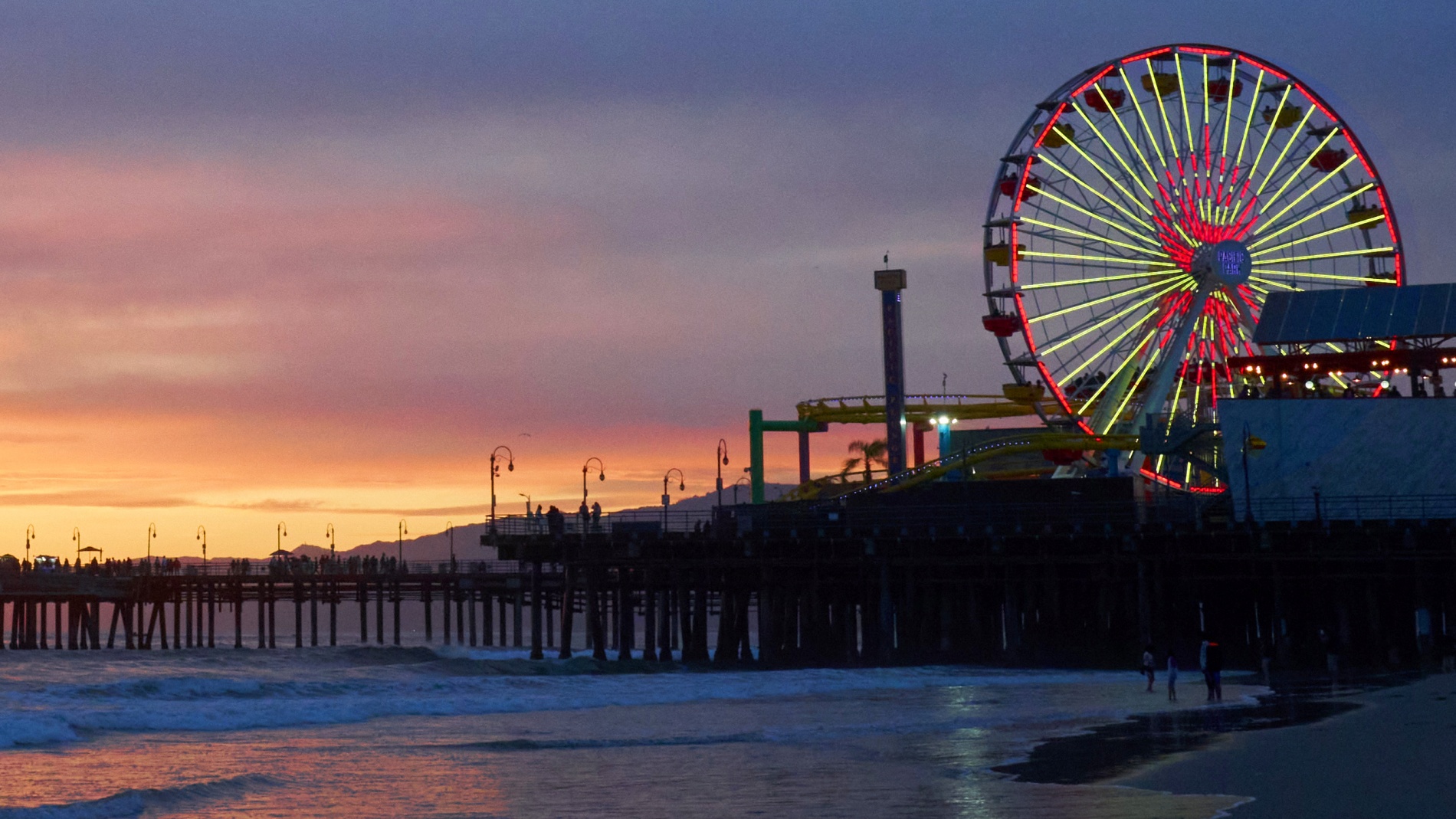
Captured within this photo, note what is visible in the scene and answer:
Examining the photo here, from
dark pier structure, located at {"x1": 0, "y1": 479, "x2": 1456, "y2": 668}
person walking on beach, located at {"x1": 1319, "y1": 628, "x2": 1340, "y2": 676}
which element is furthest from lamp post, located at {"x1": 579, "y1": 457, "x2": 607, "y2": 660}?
person walking on beach, located at {"x1": 1319, "y1": 628, "x2": 1340, "y2": 676}

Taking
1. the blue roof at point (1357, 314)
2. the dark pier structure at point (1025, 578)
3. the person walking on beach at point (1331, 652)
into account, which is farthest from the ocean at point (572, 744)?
the blue roof at point (1357, 314)

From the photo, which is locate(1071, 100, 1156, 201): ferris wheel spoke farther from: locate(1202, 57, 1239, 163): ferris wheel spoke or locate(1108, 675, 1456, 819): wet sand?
locate(1108, 675, 1456, 819): wet sand

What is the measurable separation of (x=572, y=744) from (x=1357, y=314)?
130 ft

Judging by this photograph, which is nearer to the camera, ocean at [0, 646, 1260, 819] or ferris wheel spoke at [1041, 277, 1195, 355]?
ocean at [0, 646, 1260, 819]

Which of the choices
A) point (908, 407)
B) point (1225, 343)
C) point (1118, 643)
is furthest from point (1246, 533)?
point (908, 407)

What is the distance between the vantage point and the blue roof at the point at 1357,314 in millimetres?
57188

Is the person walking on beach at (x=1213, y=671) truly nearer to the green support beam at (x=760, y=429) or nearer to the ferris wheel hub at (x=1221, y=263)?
the ferris wheel hub at (x=1221, y=263)

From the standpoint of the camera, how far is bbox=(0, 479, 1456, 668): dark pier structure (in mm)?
46938

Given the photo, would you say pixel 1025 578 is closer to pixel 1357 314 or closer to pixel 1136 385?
pixel 1136 385

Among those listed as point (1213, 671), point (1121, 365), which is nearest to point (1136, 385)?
point (1121, 365)

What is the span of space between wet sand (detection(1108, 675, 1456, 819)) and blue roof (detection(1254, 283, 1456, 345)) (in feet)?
102

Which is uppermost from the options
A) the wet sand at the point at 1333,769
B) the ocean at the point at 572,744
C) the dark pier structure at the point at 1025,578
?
the dark pier structure at the point at 1025,578

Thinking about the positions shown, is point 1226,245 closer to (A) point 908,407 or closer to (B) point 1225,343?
(B) point 1225,343

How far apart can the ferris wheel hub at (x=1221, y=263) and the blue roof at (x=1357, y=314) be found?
66.4 inches
